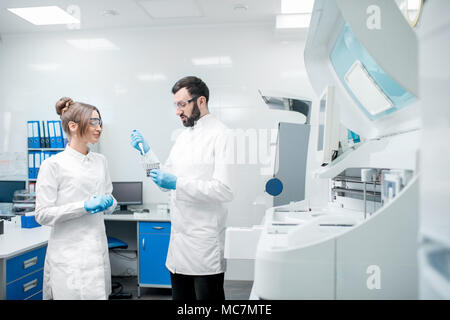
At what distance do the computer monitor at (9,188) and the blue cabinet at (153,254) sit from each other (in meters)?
1.32

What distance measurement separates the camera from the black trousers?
1383mm

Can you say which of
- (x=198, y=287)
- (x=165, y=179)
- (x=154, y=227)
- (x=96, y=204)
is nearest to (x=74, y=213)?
(x=96, y=204)

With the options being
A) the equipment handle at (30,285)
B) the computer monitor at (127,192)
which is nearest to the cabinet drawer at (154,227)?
the computer monitor at (127,192)

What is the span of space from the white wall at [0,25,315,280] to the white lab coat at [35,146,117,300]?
1584mm

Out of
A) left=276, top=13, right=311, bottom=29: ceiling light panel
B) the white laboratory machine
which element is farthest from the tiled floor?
left=276, top=13, right=311, bottom=29: ceiling light panel

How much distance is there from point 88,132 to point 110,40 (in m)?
1.75

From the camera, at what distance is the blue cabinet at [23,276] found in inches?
59.6

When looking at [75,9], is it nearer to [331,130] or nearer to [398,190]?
[331,130]

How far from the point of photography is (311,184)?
8.66 ft

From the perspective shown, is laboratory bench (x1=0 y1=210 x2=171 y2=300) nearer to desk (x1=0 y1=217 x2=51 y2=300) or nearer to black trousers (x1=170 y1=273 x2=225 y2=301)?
desk (x1=0 y1=217 x2=51 y2=300)

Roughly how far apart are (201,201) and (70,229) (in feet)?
1.88

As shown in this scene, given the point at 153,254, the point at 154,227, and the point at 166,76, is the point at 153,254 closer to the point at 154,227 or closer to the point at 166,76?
the point at 154,227

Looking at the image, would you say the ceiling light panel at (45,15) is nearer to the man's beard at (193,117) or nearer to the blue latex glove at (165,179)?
the man's beard at (193,117)
